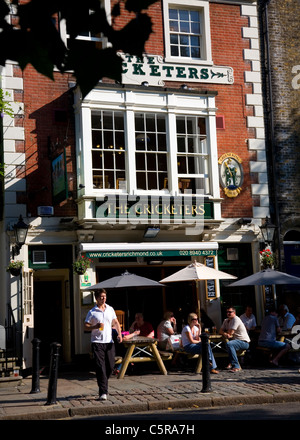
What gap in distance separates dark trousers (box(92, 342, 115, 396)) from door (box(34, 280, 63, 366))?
6.05 metres

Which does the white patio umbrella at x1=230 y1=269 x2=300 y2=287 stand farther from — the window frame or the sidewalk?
the window frame

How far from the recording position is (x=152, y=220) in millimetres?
14688

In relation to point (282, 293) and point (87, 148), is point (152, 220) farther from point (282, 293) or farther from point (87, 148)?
point (282, 293)

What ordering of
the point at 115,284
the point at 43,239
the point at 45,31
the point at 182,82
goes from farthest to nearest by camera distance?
the point at 182,82 < the point at 43,239 < the point at 115,284 < the point at 45,31

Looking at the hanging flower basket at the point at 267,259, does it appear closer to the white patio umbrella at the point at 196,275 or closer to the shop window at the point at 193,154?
the white patio umbrella at the point at 196,275

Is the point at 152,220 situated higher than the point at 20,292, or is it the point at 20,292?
the point at 152,220

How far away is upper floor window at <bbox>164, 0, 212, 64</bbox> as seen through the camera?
52.8 ft

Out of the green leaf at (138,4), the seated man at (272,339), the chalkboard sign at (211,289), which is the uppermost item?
the green leaf at (138,4)

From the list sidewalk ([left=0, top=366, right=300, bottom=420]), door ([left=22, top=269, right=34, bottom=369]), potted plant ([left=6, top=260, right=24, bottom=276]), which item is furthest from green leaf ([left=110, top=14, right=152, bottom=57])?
door ([left=22, top=269, right=34, bottom=369])

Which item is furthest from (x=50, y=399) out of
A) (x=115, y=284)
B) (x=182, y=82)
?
(x=182, y=82)

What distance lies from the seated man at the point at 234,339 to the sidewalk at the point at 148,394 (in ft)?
0.92

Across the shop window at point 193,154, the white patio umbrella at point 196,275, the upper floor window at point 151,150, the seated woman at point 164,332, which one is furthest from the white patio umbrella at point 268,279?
the upper floor window at point 151,150

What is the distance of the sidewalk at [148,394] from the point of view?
8820mm

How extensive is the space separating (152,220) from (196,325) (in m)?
2.85
